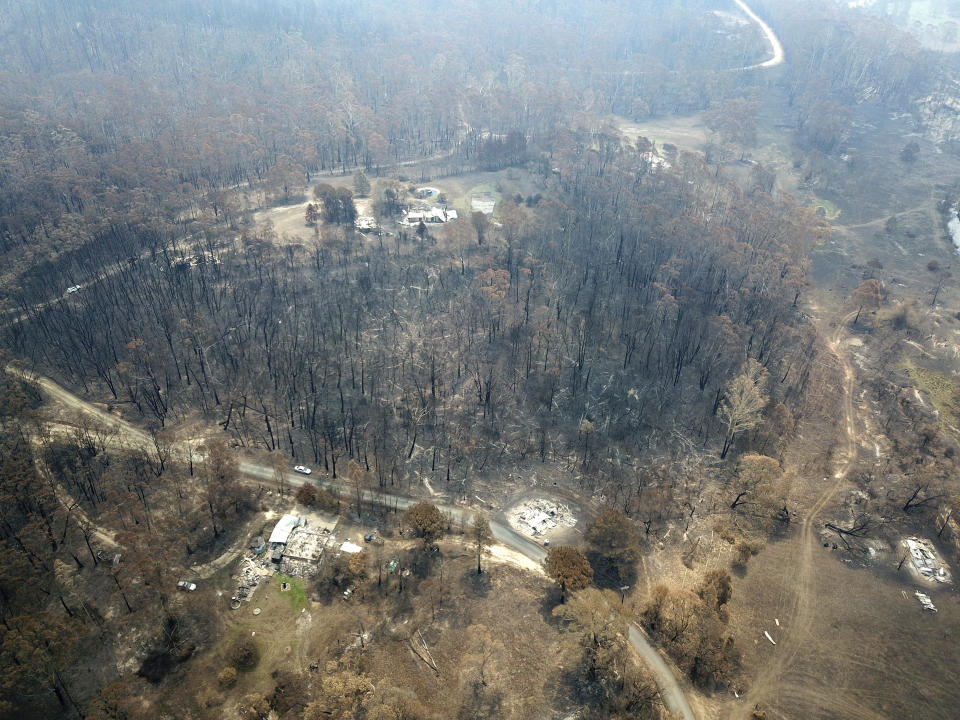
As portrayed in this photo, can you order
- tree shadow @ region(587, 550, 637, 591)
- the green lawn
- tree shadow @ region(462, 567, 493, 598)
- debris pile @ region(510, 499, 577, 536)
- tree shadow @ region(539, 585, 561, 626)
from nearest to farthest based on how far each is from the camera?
tree shadow @ region(539, 585, 561, 626)
the green lawn
tree shadow @ region(462, 567, 493, 598)
tree shadow @ region(587, 550, 637, 591)
debris pile @ region(510, 499, 577, 536)

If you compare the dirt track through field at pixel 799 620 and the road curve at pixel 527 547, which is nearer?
the road curve at pixel 527 547

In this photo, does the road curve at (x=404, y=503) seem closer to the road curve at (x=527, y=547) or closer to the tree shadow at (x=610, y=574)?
the road curve at (x=527, y=547)

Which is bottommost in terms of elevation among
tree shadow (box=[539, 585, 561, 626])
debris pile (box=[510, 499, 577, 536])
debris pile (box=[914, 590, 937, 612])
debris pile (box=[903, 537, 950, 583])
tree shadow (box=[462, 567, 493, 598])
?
debris pile (box=[914, 590, 937, 612])

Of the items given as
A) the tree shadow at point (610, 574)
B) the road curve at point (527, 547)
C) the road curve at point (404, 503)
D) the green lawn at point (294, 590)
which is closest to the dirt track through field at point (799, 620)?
the road curve at point (527, 547)

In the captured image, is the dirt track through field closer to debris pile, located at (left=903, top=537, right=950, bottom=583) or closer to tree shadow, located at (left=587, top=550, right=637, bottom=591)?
debris pile, located at (left=903, top=537, right=950, bottom=583)

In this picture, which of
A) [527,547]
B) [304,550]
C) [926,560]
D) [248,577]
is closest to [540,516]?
[527,547]

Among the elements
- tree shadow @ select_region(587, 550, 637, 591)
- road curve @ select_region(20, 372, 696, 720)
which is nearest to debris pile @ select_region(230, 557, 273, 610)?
road curve @ select_region(20, 372, 696, 720)

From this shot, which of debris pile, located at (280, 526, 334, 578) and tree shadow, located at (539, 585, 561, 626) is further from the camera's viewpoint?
debris pile, located at (280, 526, 334, 578)
